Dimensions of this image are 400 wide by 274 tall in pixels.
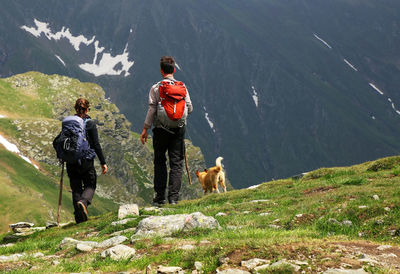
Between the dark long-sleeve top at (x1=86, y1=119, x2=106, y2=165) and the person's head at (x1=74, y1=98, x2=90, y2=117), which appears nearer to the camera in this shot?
the dark long-sleeve top at (x1=86, y1=119, x2=106, y2=165)

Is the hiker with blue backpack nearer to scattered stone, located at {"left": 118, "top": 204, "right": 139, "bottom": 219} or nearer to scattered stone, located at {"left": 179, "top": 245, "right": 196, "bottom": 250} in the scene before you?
scattered stone, located at {"left": 118, "top": 204, "right": 139, "bottom": 219}

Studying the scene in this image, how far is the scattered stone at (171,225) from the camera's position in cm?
1085

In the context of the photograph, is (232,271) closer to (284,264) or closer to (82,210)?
(284,264)

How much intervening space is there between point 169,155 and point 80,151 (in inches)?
123

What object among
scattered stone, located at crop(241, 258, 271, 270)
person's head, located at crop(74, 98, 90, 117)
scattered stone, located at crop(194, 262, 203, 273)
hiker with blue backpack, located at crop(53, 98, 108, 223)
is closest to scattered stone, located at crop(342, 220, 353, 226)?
scattered stone, located at crop(241, 258, 271, 270)

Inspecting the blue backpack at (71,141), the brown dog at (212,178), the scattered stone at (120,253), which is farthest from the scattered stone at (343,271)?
the brown dog at (212,178)

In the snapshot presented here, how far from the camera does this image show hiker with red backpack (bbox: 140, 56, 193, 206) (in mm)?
14375

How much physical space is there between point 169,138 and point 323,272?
9683mm

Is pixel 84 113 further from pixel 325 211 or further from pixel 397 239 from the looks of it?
pixel 397 239

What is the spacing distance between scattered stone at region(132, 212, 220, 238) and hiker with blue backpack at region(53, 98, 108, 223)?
4089mm

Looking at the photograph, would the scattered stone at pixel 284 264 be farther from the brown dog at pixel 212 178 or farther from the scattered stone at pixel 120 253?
the brown dog at pixel 212 178

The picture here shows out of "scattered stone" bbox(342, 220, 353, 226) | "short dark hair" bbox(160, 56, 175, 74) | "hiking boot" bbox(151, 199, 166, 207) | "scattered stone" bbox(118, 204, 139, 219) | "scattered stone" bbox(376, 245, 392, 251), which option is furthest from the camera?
"hiking boot" bbox(151, 199, 166, 207)

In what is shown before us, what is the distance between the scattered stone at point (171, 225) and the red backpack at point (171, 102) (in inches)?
159

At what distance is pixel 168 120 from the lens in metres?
14.5
